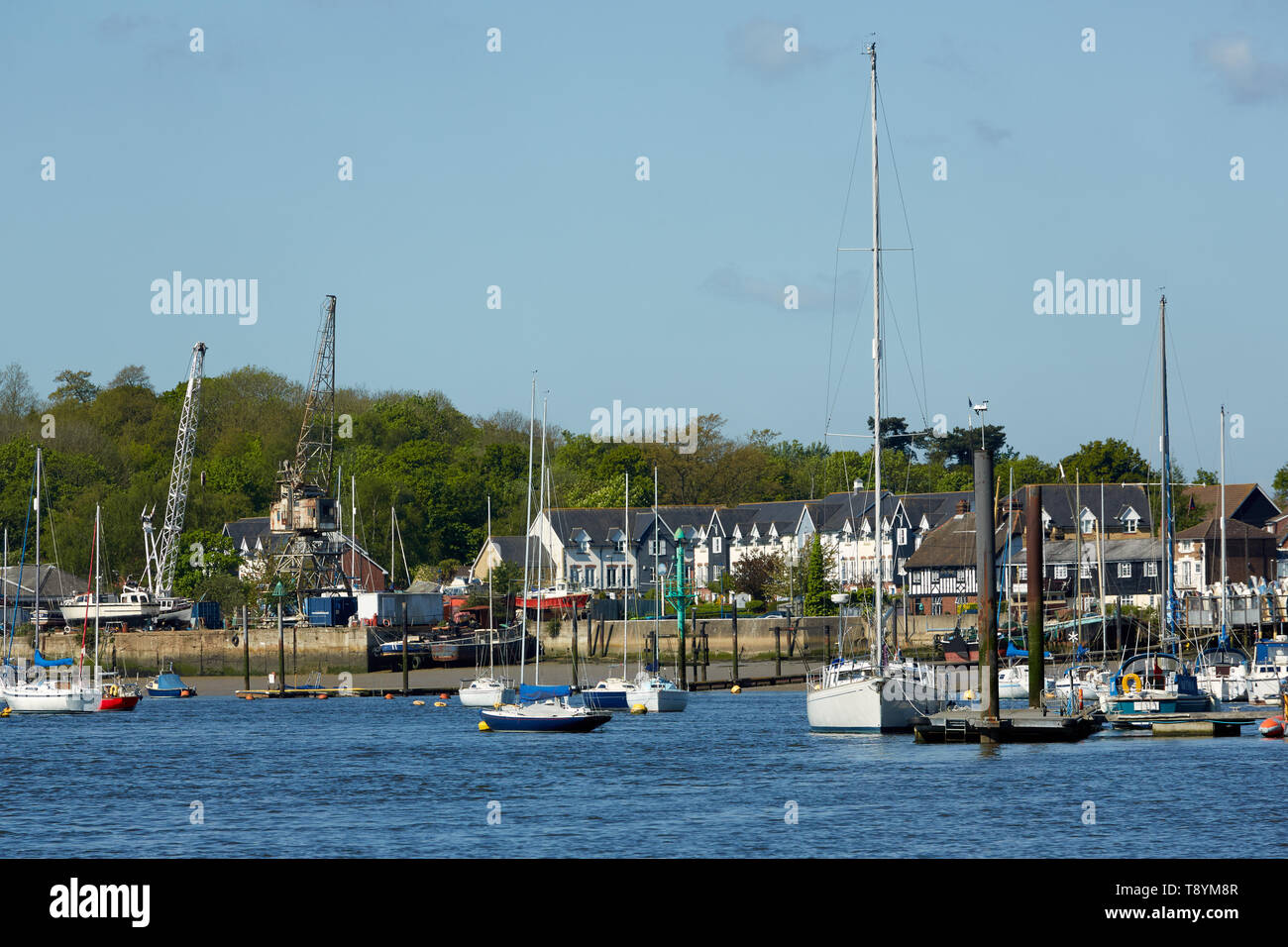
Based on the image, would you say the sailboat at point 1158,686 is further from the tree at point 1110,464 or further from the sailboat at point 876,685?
the tree at point 1110,464

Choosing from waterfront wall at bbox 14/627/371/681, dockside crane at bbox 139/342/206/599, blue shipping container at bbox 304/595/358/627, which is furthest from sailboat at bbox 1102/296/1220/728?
dockside crane at bbox 139/342/206/599

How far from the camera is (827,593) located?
12475 cm

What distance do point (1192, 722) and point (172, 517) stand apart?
117117mm

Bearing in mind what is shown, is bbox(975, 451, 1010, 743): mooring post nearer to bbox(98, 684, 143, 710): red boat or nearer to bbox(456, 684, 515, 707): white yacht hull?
bbox(456, 684, 515, 707): white yacht hull

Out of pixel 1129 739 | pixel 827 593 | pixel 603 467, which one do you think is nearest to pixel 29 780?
pixel 1129 739

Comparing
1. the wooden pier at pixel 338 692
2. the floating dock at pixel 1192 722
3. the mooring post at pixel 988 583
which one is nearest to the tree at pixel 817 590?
the wooden pier at pixel 338 692

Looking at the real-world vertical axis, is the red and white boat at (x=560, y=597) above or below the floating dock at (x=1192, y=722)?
above

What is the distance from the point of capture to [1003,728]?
51.2m

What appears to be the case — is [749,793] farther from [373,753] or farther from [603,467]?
[603,467]

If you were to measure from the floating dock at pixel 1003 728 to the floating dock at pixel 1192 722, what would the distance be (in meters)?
4.05

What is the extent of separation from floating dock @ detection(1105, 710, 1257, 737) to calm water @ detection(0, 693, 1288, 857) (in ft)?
1.84

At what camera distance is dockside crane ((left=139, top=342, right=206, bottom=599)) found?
477 feet

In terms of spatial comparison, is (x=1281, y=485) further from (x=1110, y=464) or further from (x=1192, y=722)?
(x=1192, y=722)

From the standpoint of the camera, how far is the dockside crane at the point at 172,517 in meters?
145
